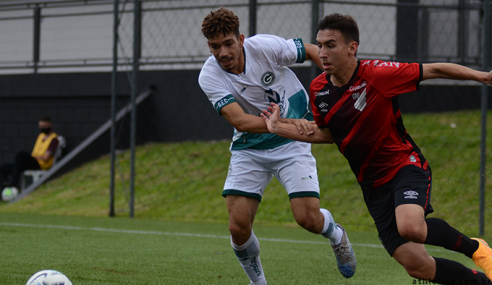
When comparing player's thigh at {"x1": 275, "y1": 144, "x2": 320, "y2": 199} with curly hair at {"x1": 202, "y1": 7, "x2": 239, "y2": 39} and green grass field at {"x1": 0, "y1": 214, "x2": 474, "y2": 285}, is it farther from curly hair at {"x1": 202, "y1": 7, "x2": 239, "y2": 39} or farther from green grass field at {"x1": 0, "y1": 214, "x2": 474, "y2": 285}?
curly hair at {"x1": 202, "y1": 7, "x2": 239, "y2": 39}

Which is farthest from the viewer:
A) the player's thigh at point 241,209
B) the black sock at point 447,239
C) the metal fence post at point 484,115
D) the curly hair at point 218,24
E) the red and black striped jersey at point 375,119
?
the metal fence post at point 484,115

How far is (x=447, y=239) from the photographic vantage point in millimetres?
3461

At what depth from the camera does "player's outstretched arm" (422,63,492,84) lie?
3.46 m

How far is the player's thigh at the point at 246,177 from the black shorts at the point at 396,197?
104 centimetres

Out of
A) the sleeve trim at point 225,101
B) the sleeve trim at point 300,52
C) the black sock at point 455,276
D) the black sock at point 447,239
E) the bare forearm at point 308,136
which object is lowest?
the black sock at point 455,276

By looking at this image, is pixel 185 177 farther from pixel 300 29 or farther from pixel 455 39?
pixel 455 39

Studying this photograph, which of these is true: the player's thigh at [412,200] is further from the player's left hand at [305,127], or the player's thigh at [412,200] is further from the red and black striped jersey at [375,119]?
the player's left hand at [305,127]

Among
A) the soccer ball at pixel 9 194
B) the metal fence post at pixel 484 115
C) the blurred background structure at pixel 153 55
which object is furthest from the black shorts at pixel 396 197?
the soccer ball at pixel 9 194

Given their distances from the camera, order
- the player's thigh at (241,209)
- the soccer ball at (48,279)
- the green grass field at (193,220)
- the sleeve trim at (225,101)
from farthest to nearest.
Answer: the green grass field at (193,220), the player's thigh at (241,209), the sleeve trim at (225,101), the soccer ball at (48,279)

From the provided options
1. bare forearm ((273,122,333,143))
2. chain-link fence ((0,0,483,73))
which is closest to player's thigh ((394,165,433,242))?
bare forearm ((273,122,333,143))

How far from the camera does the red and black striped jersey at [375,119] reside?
3.68 m

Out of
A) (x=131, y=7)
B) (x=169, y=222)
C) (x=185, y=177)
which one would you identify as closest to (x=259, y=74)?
(x=169, y=222)

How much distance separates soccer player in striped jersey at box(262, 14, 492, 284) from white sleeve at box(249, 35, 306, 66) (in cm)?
85

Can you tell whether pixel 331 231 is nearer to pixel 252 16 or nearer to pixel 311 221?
pixel 311 221
